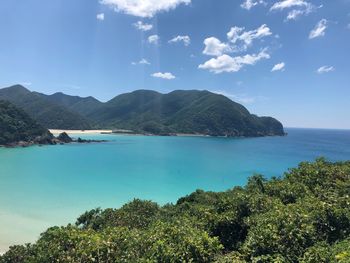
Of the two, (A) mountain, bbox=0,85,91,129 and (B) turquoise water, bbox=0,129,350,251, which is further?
(A) mountain, bbox=0,85,91,129

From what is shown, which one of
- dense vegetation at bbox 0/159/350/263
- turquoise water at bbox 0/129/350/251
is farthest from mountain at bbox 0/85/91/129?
dense vegetation at bbox 0/159/350/263

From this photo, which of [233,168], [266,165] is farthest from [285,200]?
[266,165]

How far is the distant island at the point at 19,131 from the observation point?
8331cm

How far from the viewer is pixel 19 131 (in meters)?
88.2

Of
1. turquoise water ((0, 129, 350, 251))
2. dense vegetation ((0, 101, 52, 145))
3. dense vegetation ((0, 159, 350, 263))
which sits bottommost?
turquoise water ((0, 129, 350, 251))

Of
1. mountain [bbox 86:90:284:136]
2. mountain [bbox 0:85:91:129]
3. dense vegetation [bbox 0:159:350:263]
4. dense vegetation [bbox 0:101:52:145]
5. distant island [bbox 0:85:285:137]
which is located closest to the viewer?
dense vegetation [bbox 0:159:350:263]

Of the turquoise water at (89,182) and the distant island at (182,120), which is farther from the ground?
the distant island at (182,120)

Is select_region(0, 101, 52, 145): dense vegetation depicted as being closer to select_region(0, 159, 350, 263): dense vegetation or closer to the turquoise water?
the turquoise water

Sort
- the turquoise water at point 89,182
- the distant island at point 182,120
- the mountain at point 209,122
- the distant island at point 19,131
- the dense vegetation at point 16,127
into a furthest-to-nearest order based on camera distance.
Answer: the mountain at point 209,122 < the distant island at point 182,120 < the dense vegetation at point 16,127 < the distant island at point 19,131 < the turquoise water at point 89,182

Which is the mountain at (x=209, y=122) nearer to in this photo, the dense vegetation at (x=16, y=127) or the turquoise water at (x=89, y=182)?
the dense vegetation at (x=16, y=127)

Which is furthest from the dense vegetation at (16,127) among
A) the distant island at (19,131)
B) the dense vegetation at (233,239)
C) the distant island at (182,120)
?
the dense vegetation at (233,239)

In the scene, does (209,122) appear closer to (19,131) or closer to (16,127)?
(19,131)

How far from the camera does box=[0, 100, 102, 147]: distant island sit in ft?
273

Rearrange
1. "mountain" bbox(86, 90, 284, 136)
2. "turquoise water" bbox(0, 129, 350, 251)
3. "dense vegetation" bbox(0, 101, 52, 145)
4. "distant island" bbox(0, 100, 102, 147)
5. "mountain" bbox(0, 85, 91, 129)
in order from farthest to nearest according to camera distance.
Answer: "mountain" bbox(86, 90, 284, 136) < "mountain" bbox(0, 85, 91, 129) < "dense vegetation" bbox(0, 101, 52, 145) < "distant island" bbox(0, 100, 102, 147) < "turquoise water" bbox(0, 129, 350, 251)
